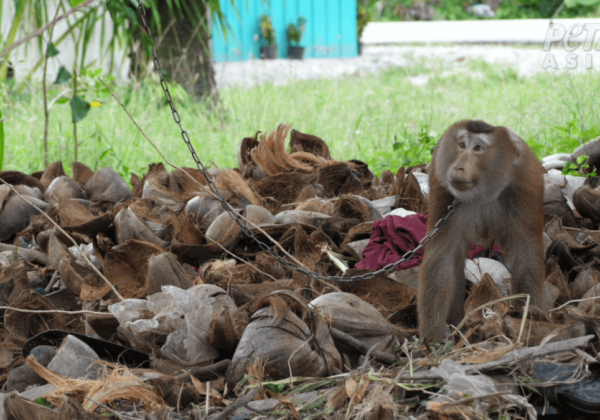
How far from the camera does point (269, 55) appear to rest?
13477 mm

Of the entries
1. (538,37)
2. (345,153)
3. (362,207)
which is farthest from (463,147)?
(538,37)

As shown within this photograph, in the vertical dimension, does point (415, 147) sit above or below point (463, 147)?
below

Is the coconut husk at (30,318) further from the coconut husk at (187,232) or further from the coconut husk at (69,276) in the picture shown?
the coconut husk at (187,232)

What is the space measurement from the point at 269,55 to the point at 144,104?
272 inches

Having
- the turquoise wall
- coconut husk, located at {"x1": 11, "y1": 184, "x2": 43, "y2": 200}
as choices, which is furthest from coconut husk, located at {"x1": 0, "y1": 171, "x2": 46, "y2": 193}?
the turquoise wall

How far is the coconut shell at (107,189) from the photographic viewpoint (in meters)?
3.31

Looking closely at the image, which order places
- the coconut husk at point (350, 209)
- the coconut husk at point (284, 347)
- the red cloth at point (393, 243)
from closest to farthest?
the coconut husk at point (284, 347) → the red cloth at point (393, 243) → the coconut husk at point (350, 209)

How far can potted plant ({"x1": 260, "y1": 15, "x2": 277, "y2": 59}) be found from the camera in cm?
1334

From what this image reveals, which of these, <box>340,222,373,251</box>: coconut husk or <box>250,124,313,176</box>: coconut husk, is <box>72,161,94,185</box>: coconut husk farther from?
<box>340,222,373,251</box>: coconut husk

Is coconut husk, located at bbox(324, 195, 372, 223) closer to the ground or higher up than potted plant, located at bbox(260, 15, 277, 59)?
closer to the ground

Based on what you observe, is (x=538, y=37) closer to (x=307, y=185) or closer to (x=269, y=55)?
(x=269, y=55)

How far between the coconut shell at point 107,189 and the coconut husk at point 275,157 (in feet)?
2.54

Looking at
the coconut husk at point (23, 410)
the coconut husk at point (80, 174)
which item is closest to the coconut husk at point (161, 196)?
the coconut husk at point (80, 174)

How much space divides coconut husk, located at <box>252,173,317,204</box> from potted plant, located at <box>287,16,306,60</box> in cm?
1123
